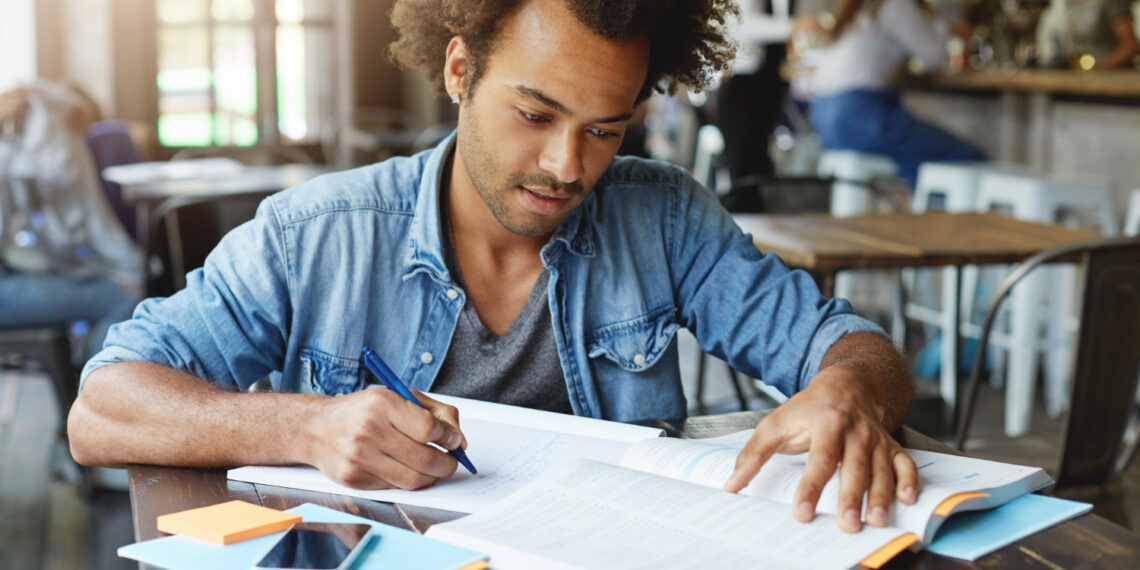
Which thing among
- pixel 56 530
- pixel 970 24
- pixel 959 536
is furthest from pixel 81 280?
pixel 970 24

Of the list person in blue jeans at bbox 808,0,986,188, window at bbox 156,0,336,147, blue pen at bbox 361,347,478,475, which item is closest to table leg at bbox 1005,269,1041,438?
person in blue jeans at bbox 808,0,986,188

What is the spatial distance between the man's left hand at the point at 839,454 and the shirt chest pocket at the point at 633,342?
0.39 metres

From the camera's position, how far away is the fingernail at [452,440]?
3.39ft

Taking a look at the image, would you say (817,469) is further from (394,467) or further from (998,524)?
(394,467)

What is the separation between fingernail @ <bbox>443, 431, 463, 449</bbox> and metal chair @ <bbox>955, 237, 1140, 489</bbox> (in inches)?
50.1

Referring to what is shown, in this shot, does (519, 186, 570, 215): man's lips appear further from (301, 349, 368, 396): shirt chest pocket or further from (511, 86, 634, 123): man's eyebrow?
(301, 349, 368, 396): shirt chest pocket

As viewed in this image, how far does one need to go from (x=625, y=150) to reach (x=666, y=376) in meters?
3.28

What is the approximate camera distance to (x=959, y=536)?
0.93 m

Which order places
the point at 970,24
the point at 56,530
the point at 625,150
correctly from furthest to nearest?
the point at 970,24 < the point at 625,150 < the point at 56,530

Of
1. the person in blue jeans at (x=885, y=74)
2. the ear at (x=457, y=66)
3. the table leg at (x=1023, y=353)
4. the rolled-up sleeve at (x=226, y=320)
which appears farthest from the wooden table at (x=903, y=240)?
the person in blue jeans at (x=885, y=74)

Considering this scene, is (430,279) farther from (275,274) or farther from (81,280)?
(81,280)

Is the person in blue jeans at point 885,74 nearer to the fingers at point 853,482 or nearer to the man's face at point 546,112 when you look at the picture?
the man's face at point 546,112

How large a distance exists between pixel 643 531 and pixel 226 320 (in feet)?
2.12

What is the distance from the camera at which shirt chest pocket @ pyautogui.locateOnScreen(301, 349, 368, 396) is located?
54.5 inches
